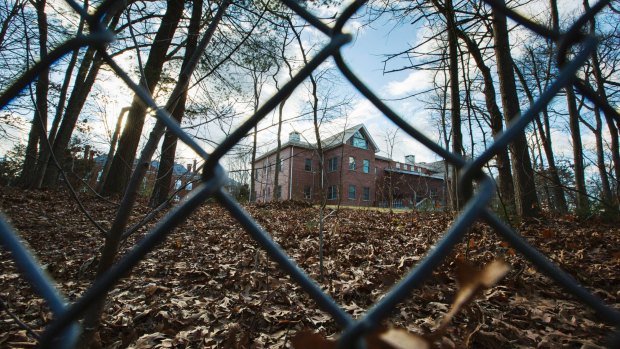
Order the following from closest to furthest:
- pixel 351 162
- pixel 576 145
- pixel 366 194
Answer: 1. pixel 576 145
2. pixel 351 162
3. pixel 366 194

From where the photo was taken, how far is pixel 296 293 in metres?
2.45

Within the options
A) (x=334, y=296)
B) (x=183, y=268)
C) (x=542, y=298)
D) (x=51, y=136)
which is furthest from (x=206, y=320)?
(x=51, y=136)

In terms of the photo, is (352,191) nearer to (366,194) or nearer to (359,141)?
(366,194)

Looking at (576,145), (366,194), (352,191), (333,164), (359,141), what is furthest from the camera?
(359,141)

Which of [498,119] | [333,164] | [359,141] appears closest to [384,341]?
[498,119]

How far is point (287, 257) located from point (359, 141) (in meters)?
30.7

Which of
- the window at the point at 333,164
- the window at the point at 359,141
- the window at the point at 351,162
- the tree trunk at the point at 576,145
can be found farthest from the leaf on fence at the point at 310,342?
the window at the point at 359,141

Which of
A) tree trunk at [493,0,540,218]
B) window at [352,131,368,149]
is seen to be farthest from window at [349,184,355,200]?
tree trunk at [493,0,540,218]

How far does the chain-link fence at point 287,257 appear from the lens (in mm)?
353

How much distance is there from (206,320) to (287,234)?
297cm

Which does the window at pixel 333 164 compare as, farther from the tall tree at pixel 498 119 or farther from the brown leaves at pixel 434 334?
the brown leaves at pixel 434 334

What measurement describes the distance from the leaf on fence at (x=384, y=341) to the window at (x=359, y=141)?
3027 centimetres

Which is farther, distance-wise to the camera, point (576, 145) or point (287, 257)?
point (576, 145)

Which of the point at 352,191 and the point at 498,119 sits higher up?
the point at 498,119
